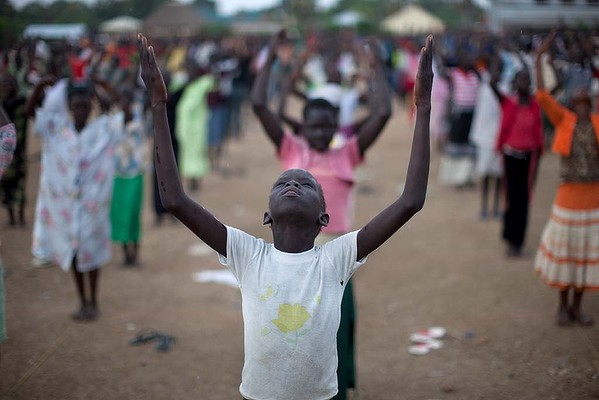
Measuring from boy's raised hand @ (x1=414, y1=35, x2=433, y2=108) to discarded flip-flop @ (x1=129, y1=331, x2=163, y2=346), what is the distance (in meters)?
3.48

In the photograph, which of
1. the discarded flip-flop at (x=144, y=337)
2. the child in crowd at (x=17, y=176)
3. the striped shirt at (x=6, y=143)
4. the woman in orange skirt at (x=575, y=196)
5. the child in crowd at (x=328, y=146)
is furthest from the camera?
the child in crowd at (x=17, y=176)

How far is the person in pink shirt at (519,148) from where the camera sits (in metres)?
7.00

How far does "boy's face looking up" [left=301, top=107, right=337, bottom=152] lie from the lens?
415 centimetres

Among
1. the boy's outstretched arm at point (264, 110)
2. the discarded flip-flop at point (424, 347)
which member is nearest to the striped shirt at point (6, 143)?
the boy's outstretched arm at point (264, 110)

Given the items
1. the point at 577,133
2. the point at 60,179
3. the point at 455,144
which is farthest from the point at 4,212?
the point at 577,133

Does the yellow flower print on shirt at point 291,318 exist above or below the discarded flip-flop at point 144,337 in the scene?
above

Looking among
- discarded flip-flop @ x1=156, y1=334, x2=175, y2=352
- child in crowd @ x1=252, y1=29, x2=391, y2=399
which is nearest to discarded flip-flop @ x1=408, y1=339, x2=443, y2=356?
child in crowd @ x1=252, y1=29, x2=391, y2=399

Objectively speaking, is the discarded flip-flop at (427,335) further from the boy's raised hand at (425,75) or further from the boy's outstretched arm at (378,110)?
the boy's raised hand at (425,75)

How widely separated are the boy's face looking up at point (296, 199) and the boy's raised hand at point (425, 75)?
533mm

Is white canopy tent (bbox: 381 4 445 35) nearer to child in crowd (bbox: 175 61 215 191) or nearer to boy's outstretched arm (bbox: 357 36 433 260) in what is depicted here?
child in crowd (bbox: 175 61 215 191)

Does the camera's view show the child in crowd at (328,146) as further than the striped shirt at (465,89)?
No

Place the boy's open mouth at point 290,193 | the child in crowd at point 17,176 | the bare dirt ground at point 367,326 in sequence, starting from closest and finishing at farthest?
the boy's open mouth at point 290,193, the bare dirt ground at point 367,326, the child in crowd at point 17,176

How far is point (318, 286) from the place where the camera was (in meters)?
2.58

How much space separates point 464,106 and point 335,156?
6.60 m
